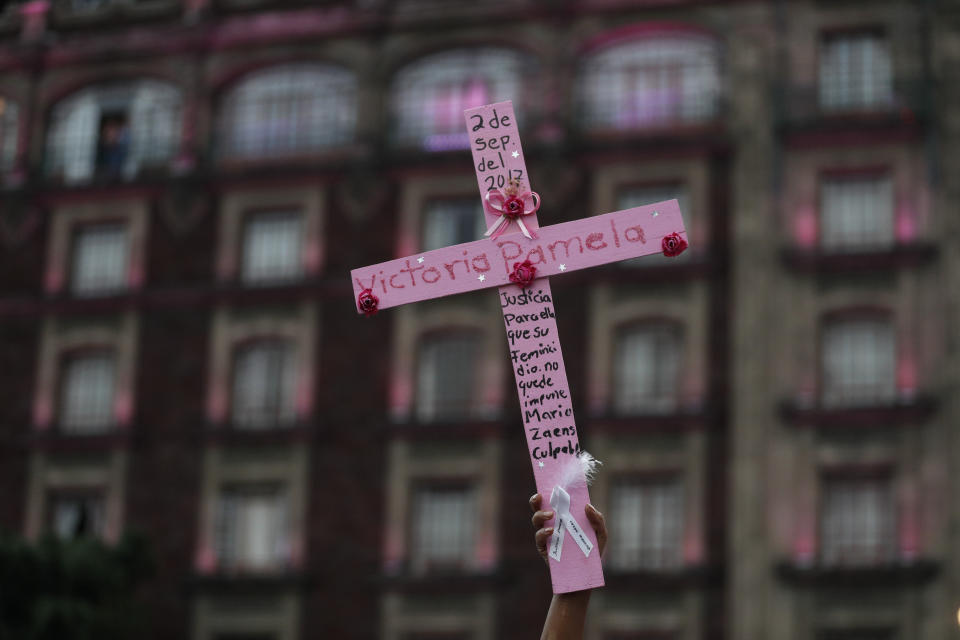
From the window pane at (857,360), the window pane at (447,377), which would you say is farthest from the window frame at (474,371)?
the window pane at (857,360)

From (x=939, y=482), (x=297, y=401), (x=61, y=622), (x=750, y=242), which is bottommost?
(x=61, y=622)

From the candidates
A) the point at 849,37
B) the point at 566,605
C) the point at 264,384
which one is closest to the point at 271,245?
the point at 264,384

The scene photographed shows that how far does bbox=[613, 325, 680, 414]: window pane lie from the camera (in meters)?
38.3

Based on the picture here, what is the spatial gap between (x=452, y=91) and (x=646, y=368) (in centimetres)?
850

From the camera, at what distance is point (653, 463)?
37625mm

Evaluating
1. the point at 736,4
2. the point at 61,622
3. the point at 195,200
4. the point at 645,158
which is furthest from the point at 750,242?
the point at 61,622

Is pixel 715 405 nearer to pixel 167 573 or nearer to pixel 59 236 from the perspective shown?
pixel 167 573

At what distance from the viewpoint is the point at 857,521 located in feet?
120

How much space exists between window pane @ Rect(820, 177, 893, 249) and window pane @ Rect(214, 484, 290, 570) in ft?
46.8

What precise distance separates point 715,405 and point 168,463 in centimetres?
1342

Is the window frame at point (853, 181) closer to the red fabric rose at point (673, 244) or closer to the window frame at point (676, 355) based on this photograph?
the window frame at point (676, 355)

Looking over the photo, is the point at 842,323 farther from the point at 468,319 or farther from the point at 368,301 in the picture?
the point at 368,301

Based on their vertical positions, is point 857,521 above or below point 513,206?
above

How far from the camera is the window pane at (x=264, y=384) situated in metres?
40.7
